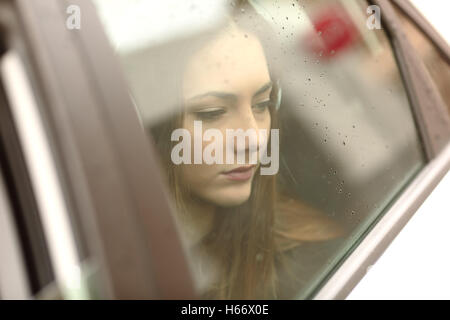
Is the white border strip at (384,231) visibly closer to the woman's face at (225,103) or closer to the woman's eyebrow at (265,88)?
the woman's face at (225,103)

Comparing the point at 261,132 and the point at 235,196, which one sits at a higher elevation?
the point at 261,132

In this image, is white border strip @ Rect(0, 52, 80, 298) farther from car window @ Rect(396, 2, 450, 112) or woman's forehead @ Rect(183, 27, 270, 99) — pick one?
car window @ Rect(396, 2, 450, 112)

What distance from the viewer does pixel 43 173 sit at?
4.44 ft

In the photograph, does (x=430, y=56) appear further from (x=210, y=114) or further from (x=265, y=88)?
(x=210, y=114)

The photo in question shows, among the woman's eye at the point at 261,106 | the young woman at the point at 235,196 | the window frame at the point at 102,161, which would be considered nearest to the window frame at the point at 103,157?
the window frame at the point at 102,161

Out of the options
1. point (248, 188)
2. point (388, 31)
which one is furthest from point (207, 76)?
point (388, 31)

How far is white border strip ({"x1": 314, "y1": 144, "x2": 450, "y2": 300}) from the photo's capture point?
158 cm

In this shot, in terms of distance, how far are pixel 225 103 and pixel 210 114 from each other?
6 centimetres

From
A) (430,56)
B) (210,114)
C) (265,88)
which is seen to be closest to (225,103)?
(210,114)

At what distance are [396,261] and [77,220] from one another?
3.28ft

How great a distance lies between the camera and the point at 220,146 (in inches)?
60.8

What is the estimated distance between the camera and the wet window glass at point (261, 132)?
56.5 inches

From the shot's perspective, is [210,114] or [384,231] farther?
[384,231]
